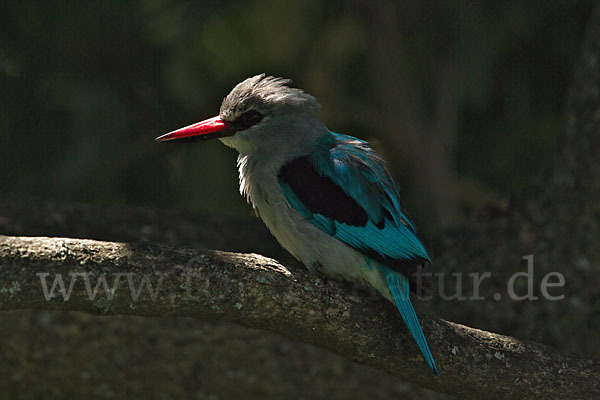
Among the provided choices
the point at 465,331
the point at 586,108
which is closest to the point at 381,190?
the point at 465,331

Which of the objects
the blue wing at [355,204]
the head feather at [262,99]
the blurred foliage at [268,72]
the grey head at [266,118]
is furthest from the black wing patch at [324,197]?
the blurred foliage at [268,72]

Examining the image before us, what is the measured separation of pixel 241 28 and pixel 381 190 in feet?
→ 11.6

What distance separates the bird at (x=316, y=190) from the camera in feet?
9.12

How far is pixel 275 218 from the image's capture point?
9.50 ft

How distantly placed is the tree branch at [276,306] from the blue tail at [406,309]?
0.05 m

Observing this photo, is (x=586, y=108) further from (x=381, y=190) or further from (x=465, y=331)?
(x=465, y=331)

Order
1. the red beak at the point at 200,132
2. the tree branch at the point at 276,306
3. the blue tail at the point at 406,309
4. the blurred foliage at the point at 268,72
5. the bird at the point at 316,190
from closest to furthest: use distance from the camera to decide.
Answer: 1. the tree branch at the point at 276,306
2. the blue tail at the point at 406,309
3. the bird at the point at 316,190
4. the red beak at the point at 200,132
5. the blurred foliage at the point at 268,72

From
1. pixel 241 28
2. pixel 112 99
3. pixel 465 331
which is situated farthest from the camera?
pixel 241 28

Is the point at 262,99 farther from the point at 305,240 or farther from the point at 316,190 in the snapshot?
the point at 305,240

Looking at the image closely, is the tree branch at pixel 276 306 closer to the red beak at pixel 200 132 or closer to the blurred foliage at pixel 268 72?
the red beak at pixel 200 132

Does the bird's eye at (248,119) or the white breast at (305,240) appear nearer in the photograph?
the white breast at (305,240)

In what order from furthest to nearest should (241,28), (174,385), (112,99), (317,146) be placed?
1. (241,28)
2. (112,99)
3. (174,385)
4. (317,146)

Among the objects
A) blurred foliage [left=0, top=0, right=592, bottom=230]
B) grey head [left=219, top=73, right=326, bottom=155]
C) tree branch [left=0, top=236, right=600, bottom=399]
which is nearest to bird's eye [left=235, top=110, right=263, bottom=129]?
grey head [left=219, top=73, right=326, bottom=155]

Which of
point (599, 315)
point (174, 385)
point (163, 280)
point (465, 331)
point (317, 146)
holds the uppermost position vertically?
point (317, 146)
